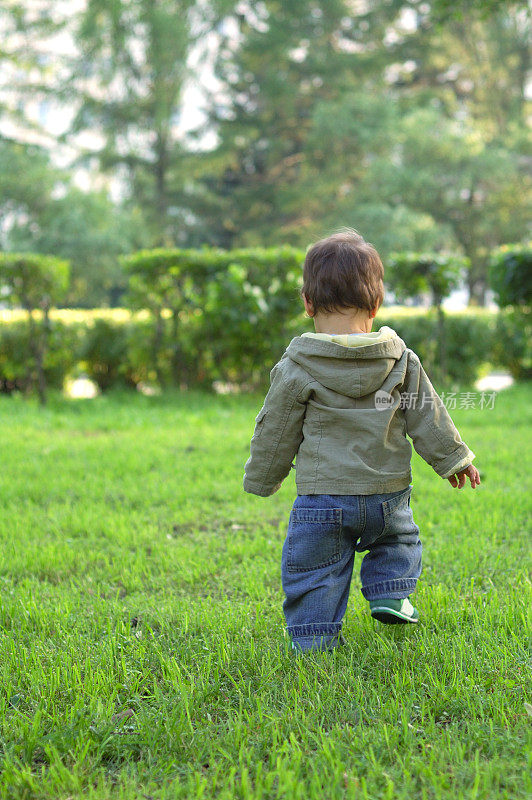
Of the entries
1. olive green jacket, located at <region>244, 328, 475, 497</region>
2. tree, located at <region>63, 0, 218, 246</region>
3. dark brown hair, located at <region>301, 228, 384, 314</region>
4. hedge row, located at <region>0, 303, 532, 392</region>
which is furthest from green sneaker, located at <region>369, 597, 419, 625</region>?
tree, located at <region>63, 0, 218, 246</region>

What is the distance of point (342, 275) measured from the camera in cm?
235

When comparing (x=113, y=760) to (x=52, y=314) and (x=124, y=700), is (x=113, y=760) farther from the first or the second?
(x=52, y=314)

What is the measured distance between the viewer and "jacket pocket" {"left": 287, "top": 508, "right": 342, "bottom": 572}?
2.38 m

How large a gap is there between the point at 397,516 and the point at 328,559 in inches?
11.2

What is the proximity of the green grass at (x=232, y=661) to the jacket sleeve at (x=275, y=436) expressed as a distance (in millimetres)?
576

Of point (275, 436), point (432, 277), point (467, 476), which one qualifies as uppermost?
point (432, 277)

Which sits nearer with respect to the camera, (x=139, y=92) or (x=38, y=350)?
(x=38, y=350)

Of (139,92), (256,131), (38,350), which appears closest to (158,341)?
(38,350)

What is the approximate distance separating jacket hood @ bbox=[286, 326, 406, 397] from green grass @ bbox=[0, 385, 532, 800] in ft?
2.93

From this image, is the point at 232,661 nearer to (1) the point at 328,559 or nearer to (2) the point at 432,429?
(1) the point at 328,559

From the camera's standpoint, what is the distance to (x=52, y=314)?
29.9ft

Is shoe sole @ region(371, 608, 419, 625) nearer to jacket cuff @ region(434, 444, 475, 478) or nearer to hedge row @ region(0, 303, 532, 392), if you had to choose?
jacket cuff @ region(434, 444, 475, 478)

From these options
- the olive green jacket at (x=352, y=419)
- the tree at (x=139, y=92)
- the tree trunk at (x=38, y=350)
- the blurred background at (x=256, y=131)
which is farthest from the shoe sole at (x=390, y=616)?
the tree at (x=139, y=92)

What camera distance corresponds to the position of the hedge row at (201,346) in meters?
8.58
